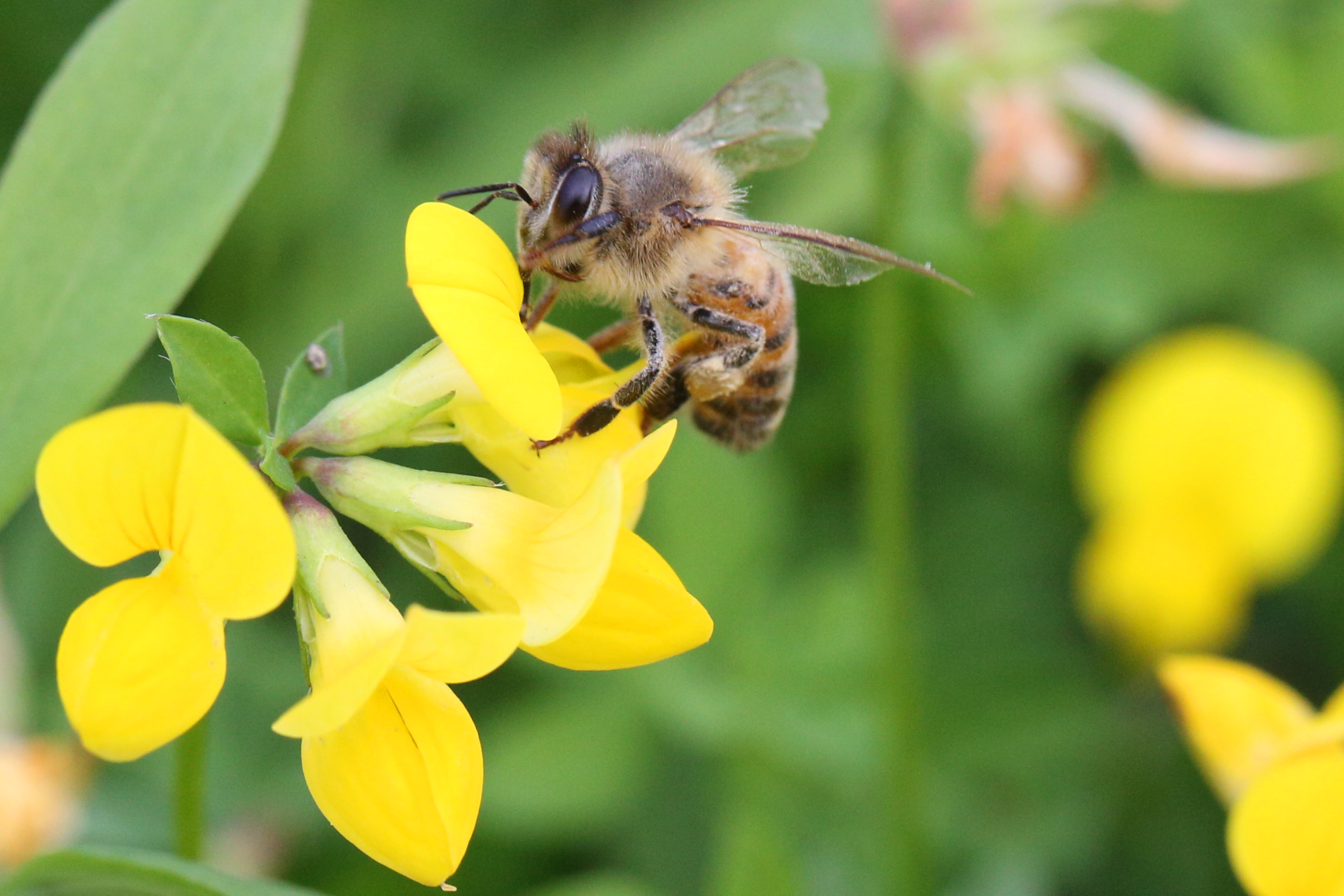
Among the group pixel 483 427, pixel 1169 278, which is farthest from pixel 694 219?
pixel 1169 278

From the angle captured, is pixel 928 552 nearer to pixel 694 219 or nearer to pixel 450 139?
pixel 450 139

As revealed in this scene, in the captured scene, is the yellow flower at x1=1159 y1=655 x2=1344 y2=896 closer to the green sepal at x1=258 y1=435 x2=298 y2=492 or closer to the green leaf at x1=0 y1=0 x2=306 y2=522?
the green sepal at x1=258 y1=435 x2=298 y2=492

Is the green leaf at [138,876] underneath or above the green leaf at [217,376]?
underneath

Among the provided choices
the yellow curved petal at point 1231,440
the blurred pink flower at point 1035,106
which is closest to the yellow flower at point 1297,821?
the blurred pink flower at point 1035,106

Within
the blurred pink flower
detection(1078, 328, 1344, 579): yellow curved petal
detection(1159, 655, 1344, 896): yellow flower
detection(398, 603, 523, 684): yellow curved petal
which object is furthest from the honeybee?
detection(1078, 328, 1344, 579): yellow curved petal

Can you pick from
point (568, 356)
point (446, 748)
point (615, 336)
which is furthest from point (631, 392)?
point (446, 748)

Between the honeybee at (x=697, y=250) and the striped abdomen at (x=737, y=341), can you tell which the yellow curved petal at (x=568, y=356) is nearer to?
the honeybee at (x=697, y=250)
